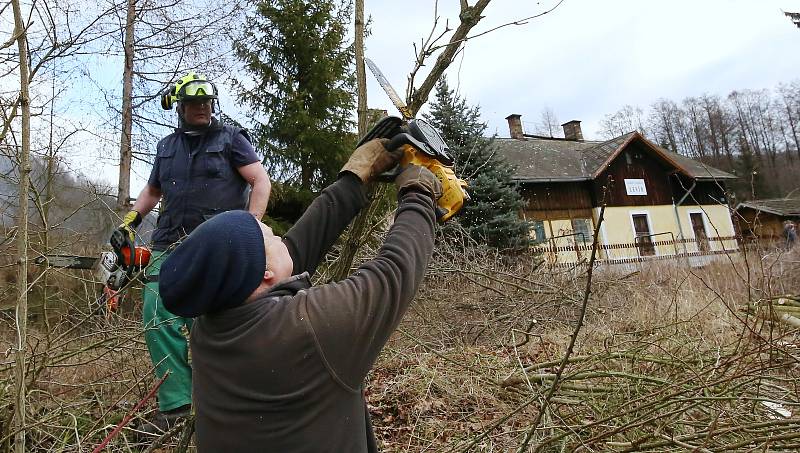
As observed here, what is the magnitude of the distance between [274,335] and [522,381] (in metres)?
2.39

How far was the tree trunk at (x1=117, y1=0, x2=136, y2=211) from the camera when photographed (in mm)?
9484

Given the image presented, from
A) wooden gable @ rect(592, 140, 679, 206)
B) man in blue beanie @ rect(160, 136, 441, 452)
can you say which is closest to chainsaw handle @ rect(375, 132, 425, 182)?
man in blue beanie @ rect(160, 136, 441, 452)

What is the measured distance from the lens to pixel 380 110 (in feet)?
9.82

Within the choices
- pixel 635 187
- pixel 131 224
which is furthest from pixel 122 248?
pixel 635 187

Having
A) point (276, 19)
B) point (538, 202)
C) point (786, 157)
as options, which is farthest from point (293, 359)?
point (786, 157)

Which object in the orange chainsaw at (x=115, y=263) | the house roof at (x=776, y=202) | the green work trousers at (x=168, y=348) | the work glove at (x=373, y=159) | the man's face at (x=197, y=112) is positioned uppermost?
the man's face at (x=197, y=112)

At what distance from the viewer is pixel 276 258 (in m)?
1.39

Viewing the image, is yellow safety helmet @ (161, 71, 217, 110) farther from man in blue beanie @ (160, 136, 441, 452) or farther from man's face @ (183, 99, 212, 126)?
man in blue beanie @ (160, 136, 441, 452)

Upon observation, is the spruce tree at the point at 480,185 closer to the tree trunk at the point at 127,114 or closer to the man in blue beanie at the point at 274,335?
the tree trunk at the point at 127,114

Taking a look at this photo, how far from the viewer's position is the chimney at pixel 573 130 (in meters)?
30.6

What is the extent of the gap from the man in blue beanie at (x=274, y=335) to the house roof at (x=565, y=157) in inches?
801

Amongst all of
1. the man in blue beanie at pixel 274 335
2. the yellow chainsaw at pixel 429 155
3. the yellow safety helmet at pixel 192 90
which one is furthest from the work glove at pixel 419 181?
the yellow safety helmet at pixel 192 90

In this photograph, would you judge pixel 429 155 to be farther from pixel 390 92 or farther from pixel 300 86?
pixel 300 86

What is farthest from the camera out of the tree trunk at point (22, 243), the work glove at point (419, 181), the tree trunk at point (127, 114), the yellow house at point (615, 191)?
the yellow house at point (615, 191)
